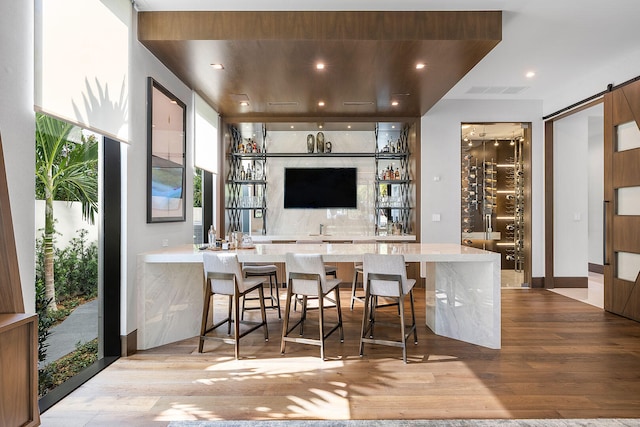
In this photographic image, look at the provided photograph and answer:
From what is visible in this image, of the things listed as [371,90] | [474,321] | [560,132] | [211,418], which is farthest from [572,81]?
[211,418]

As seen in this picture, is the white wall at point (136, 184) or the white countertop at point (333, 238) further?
the white countertop at point (333, 238)

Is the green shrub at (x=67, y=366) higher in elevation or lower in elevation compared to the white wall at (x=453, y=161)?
lower

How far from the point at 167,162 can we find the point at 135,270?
1.20 meters

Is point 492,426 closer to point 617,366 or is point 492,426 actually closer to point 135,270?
point 617,366

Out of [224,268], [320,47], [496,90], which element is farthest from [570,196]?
[224,268]

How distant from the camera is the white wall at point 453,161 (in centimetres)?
600

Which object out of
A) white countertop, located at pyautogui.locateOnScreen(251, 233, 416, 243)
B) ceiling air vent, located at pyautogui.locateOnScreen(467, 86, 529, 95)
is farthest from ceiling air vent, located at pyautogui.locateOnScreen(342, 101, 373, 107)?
white countertop, located at pyautogui.locateOnScreen(251, 233, 416, 243)

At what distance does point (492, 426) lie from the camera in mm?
2070

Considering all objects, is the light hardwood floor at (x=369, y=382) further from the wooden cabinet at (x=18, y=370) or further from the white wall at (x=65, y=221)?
the white wall at (x=65, y=221)

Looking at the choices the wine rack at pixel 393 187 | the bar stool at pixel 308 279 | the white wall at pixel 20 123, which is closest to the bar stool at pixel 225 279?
the bar stool at pixel 308 279

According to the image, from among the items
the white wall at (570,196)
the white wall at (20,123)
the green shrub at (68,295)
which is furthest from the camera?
the white wall at (570,196)

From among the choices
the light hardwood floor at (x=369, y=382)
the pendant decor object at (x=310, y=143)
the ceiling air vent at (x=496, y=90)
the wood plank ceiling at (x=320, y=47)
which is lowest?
the light hardwood floor at (x=369, y=382)

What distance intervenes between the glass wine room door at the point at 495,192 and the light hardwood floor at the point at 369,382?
2.84 metres

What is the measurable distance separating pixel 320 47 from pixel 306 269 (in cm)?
207
